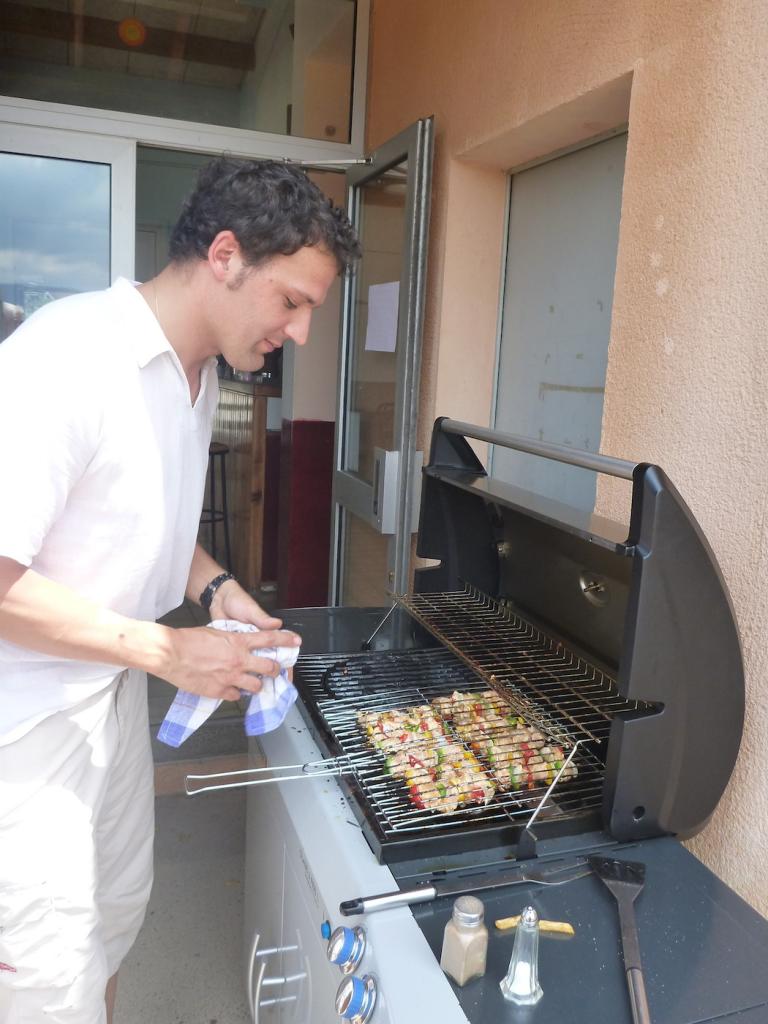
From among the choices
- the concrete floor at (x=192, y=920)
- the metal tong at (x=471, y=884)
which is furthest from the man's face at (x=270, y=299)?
the concrete floor at (x=192, y=920)

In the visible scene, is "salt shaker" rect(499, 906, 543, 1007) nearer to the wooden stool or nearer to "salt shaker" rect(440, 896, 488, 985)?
"salt shaker" rect(440, 896, 488, 985)

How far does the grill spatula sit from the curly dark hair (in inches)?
42.5

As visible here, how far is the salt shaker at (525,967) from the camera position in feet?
3.18

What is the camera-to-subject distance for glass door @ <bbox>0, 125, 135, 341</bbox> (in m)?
2.99

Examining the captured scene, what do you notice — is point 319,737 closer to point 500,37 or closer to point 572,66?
point 572,66

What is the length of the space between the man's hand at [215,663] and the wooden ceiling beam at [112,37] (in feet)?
9.25

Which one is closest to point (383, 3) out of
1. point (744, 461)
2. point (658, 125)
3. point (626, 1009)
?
point (658, 125)

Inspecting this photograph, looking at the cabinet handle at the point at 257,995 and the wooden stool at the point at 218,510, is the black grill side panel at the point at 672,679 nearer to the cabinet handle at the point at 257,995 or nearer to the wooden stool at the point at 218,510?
the cabinet handle at the point at 257,995

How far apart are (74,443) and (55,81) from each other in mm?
2477

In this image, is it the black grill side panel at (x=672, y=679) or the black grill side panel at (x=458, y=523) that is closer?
the black grill side panel at (x=672, y=679)

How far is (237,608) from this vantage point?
1.68 m

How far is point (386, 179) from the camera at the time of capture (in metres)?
2.94

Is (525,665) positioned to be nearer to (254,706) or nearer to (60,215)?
(254,706)

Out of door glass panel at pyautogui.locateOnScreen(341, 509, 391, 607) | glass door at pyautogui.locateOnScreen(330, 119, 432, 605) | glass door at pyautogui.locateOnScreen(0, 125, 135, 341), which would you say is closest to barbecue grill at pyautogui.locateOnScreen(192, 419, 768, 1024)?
glass door at pyautogui.locateOnScreen(330, 119, 432, 605)
